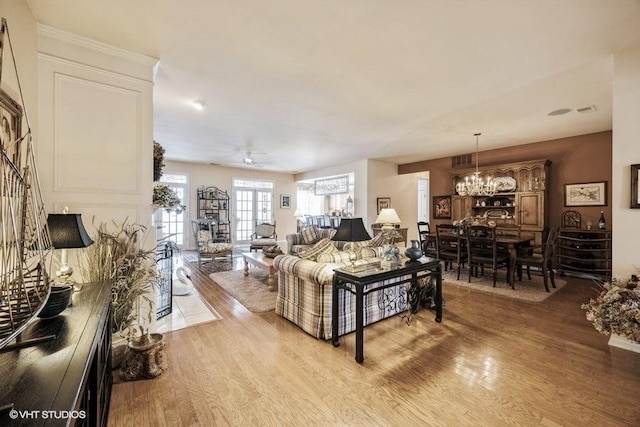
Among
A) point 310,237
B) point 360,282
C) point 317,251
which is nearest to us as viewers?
point 360,282

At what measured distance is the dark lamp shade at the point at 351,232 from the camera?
2773mm

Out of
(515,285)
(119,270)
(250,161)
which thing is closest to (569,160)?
(515,285)

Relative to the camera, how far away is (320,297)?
289 cm

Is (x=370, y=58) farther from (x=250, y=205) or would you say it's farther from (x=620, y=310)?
(x=250, y=205)

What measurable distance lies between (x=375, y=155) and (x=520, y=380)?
6.04 meters

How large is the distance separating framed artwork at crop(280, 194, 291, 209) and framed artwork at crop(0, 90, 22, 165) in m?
8.97

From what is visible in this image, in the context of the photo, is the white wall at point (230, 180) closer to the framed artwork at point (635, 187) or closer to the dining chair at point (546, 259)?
the dining chair at point (546, 259)

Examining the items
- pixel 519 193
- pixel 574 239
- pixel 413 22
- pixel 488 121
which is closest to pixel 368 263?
pixel 413 22

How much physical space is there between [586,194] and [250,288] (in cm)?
656

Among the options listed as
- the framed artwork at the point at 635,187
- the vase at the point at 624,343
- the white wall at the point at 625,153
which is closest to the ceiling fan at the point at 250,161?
the white wall at the point at 625,153

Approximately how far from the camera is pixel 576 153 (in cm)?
543

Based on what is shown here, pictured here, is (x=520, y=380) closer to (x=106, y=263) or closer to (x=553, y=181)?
(x=106, y=263)

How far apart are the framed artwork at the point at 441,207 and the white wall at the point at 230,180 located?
497 cm

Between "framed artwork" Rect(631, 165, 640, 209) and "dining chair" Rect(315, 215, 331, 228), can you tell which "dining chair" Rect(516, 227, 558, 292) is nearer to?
"framed artwork" Rect(631, 165, 640, 209)
